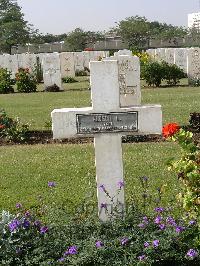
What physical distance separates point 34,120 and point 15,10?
55010mm

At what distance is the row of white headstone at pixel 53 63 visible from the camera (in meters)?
22.8

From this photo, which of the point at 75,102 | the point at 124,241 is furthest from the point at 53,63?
the point at 124,241

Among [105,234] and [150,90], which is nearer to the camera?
[105,234]

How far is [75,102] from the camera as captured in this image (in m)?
17.6

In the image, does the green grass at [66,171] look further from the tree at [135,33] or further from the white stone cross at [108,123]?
the tree at [135,33]

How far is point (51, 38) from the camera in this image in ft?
290

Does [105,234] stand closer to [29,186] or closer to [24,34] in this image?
[29,186]

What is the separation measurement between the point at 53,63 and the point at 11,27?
4038 cm

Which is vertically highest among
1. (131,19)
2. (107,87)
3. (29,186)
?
(131,19)

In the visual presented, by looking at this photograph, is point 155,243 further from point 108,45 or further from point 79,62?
point 108,45

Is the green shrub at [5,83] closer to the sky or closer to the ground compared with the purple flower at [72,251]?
closer to the sky

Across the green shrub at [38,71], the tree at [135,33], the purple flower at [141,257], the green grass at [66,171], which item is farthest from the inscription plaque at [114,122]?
the tree at [135,33]

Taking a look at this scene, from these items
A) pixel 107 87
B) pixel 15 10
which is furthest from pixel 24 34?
pixel 107 87

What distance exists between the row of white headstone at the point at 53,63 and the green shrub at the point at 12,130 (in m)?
A: 11.5
